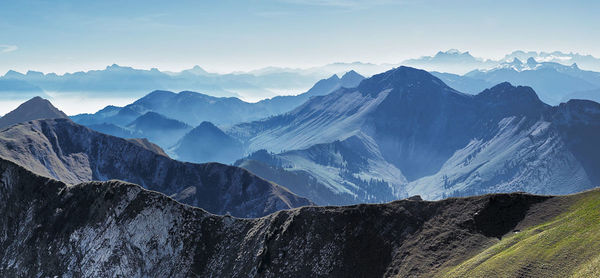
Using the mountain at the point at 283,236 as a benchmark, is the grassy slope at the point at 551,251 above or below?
above

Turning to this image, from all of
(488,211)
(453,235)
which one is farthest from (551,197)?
(453,235)

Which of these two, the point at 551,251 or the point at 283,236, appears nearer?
the point at 551,251

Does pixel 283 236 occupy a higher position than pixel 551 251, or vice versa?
pixel 551 251

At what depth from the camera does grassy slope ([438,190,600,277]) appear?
8488 cm

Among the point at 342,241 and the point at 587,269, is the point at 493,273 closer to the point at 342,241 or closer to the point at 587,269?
the point at 587,269

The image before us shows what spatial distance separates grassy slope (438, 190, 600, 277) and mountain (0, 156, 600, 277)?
0.96 ft

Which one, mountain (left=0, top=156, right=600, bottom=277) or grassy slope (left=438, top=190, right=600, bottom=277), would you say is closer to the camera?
grassy slope (left=438, top=190, right=600, bottom=277)

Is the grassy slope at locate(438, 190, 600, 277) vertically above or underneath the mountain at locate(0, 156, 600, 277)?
above

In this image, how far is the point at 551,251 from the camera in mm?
90125

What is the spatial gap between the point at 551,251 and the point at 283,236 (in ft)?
204

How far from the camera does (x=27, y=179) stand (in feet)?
541

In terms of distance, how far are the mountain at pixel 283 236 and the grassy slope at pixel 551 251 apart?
0.29 meters

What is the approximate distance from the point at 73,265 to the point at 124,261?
47.9 ft

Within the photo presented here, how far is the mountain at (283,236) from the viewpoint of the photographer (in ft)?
342
